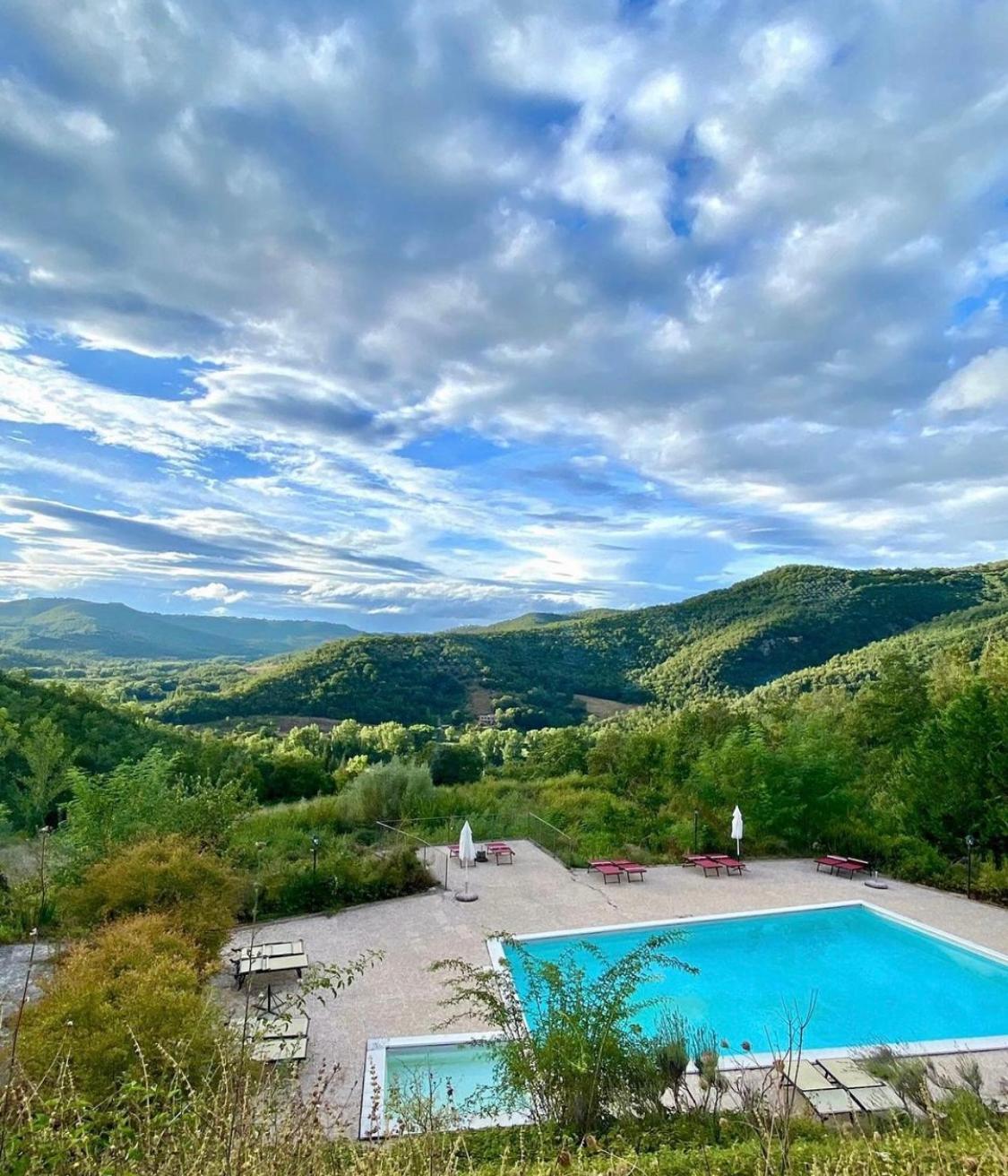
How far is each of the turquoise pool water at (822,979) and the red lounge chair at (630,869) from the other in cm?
217

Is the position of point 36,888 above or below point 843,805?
below

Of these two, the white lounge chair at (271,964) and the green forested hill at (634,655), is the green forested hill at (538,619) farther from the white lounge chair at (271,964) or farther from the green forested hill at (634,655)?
the white lounge chair at (271,964)

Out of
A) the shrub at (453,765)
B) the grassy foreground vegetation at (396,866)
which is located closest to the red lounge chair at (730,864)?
the grassy foreground vegetation at (396,866)

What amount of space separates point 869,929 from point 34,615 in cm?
21016

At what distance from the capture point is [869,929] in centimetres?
1012

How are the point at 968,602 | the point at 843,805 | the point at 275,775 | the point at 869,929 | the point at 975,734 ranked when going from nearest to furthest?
the point at 869,929 → the point at 975,734 → the point at 843,805 → the point at 275,775 → the point at 968,602

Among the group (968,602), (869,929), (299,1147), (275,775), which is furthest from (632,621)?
(299,1147)

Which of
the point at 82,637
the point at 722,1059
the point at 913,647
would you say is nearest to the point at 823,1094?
the point at 722,1059

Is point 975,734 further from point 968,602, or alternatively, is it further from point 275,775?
point 968,602

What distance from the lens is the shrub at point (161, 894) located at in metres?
6.63

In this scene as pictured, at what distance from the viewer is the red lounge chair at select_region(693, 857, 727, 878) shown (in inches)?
492

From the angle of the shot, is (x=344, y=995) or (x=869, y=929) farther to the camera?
(x=869, y=929)

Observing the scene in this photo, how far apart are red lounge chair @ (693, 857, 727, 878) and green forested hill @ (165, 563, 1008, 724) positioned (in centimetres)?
2905

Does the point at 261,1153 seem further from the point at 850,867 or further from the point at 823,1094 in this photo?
the point at 850,867
